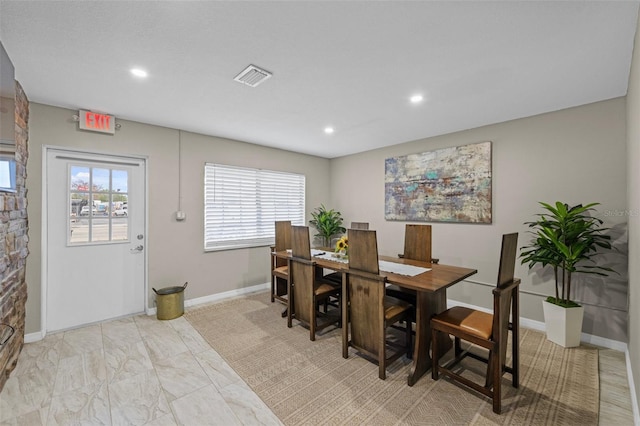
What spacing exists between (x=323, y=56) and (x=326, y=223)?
358cm

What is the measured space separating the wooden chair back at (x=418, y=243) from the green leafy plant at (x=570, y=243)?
1.05 m

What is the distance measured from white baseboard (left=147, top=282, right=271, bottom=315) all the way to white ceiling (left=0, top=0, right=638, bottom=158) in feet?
8.27

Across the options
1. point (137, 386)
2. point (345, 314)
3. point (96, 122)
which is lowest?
point (137, 386)

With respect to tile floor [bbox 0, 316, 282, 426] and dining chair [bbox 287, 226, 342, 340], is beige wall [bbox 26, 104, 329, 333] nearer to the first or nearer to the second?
tile floor [bbox 0, 316, 282, 426]

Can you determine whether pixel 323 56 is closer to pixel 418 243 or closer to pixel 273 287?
pixel 418 243

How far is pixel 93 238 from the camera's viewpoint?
3.26 m

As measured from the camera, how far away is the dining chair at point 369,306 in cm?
224

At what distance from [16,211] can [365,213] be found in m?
4.46

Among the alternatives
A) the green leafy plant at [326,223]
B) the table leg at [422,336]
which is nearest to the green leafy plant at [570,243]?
the table leg at [422,336]

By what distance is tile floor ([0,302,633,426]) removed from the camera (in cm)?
185

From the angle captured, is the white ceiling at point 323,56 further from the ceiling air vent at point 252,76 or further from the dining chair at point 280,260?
the dining chair at point 280,260

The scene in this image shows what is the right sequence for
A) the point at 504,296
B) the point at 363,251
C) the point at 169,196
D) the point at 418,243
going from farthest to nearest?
the point at 169,196 → the point at 418,243 → the point at 363,251 → the point at 504,296

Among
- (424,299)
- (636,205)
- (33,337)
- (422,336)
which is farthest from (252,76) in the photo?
(33,337)

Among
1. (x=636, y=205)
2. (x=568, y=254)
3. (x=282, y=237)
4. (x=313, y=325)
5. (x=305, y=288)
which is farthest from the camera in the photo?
(x=282, y=237)
